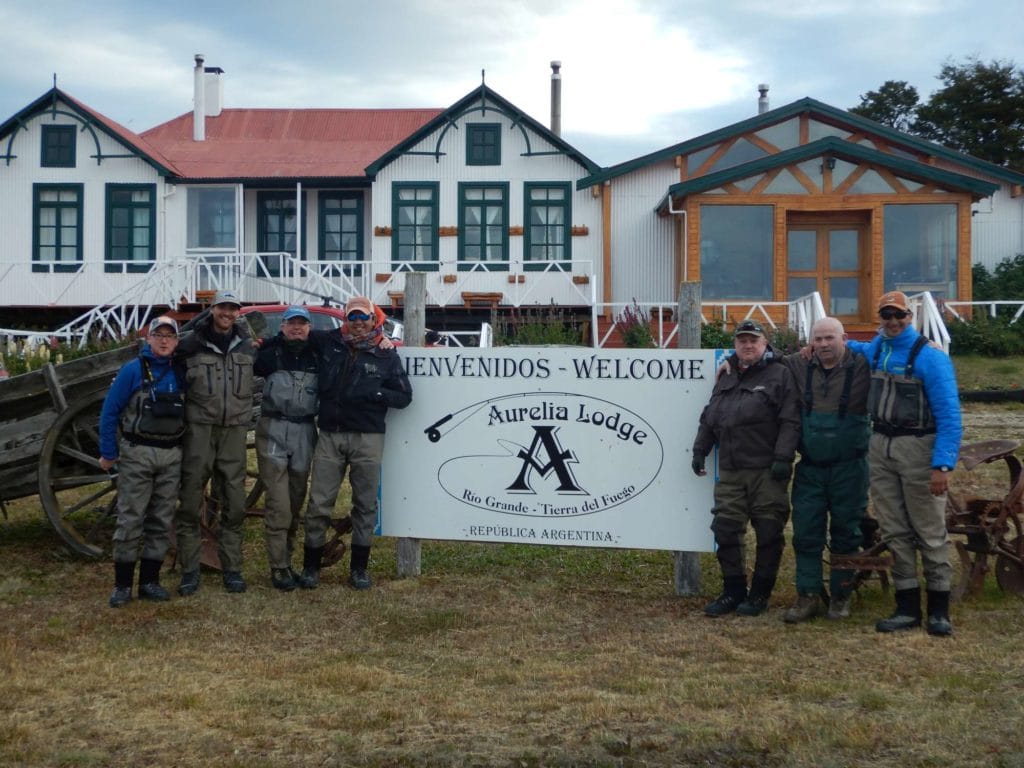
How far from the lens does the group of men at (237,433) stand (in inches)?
264

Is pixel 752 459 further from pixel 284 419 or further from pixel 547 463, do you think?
pixel 284 419

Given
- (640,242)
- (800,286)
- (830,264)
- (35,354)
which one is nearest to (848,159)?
(830,264)

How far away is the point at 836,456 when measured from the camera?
6.30m

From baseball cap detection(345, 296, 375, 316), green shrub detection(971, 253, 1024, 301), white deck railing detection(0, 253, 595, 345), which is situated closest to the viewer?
baseball cap detection(345, 296, 375, 316)

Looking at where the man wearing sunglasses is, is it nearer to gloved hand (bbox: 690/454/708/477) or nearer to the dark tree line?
gloved hand (bbox: 690/454/708/477)

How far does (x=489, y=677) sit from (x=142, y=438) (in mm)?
2687

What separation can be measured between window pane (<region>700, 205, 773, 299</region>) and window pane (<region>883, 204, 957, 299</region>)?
2.26m

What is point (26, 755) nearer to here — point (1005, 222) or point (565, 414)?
point (565, 414)

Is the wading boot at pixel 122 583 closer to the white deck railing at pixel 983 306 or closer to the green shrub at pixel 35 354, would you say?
the green shrub at pixel 35 354

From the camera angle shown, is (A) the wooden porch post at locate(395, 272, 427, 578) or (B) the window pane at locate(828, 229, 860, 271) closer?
(A) the wooden porch post at locate(395, 272, 427, 578)

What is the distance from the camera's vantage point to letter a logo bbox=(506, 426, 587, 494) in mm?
7176

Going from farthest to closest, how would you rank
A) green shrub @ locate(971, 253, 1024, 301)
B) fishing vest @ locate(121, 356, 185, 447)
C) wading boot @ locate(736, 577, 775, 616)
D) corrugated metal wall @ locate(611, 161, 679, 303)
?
corrugated metal wall @ locate(611, 161, 679, 303), green shrub @ locate(971, 253, 1024, 301), fishing vest @ locate(121, 356, 185, 447), wading boot @ locate(736, 577, 775, 616)

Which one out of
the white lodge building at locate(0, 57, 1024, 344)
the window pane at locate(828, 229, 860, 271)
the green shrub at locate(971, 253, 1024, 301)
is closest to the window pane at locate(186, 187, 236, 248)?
the white lodge building at locate(0, 57, 1024, 344)

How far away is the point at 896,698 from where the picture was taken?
16.1 ft
